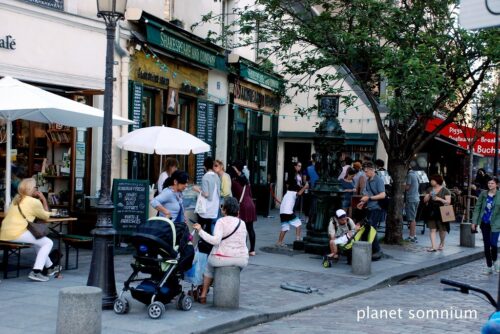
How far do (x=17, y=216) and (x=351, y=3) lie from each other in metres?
8.49

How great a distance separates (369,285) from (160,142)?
510 centimetres

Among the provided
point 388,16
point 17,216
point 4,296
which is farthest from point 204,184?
point 388,16

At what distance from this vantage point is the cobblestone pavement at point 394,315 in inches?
322

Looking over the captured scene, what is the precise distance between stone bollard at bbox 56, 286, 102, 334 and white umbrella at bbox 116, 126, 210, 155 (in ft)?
23.8

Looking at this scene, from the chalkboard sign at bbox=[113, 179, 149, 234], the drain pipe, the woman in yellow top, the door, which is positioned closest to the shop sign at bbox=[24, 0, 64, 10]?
the drain pipe

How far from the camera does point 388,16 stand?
14.8 meters

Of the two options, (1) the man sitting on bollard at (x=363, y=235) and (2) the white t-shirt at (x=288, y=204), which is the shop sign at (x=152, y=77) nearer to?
(2) the white t-shirt at (x=288, y=204)

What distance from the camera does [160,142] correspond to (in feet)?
44.2

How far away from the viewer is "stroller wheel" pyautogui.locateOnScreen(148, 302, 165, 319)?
7.76 metres

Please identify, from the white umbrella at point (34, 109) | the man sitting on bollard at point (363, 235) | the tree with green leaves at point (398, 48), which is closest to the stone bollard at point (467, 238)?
the tree with green leaves at point (398, 48)

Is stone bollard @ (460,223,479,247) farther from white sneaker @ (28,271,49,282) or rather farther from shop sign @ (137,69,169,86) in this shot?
white sneaker @ (28,271,49,282)

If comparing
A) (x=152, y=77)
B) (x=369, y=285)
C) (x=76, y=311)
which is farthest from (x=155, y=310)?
(x=152, y=77)

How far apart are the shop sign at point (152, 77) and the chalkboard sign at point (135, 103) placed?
254mm

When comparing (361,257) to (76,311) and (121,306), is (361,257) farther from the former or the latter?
(76,311)
